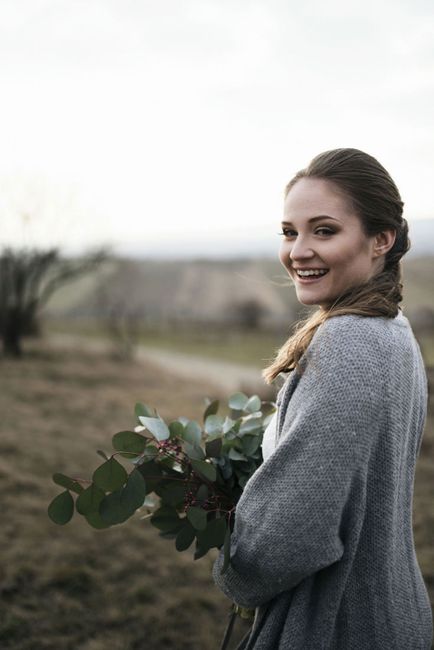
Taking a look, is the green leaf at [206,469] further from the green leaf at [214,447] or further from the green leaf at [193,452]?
the green leaf at [214,447]

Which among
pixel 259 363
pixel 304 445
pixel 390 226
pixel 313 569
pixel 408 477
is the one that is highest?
pixel 390 226

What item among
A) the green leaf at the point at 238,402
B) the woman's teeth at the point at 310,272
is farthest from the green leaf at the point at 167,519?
the woman's teeth at the point at 310,272

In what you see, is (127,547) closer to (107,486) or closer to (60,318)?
(107,486)

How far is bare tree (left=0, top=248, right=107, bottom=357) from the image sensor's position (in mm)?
15852

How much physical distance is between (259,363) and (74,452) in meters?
13.2

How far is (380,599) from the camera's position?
4.58ft

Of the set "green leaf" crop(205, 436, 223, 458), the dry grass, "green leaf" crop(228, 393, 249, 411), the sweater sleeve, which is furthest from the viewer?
the dry grass

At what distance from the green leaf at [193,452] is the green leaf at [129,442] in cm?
14

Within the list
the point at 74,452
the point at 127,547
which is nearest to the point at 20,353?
the point at 74,452

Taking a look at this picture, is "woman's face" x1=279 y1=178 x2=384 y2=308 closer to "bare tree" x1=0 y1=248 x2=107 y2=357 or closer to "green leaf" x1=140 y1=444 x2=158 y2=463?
"green leaf" x1=140 y1=444 x2=158 y2=463

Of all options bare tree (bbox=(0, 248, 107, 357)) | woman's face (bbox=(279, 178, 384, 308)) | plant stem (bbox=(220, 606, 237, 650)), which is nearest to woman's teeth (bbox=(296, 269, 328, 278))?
woman's face (bbox=(279, 178, 384, 308))

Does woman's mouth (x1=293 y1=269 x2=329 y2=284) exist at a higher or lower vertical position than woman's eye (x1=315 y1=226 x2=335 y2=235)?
lower

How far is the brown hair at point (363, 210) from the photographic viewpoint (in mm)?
1401

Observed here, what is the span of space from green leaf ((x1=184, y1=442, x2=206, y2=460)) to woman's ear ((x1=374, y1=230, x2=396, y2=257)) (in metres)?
0.76
